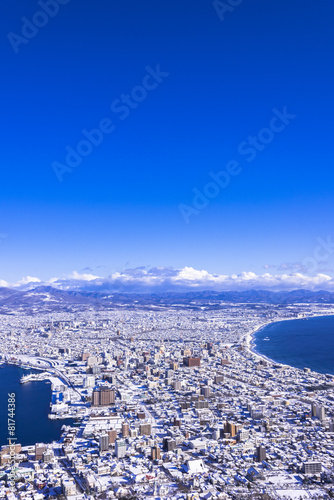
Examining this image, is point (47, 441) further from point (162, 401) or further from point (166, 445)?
point (162, 401)

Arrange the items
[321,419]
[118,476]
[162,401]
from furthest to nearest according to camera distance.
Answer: [162,401] → [321,419] → [118,476]

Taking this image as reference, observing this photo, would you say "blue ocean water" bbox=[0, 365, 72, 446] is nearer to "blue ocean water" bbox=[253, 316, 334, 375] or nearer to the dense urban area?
the dense urban area

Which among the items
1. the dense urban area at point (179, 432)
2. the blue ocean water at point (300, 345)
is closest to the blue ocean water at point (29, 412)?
the dense urban area at point (179, 432)

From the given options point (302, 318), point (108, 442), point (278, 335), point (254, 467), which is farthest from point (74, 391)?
point (302, 318)

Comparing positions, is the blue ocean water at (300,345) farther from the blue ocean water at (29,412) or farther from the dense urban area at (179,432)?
the blue ocean water at (29,412)

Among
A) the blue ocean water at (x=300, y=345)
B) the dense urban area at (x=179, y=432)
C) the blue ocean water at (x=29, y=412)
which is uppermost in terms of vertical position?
the blue ocean water at (x=300, y=345)

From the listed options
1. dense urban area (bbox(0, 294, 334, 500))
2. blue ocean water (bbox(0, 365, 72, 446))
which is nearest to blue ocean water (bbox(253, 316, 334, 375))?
dense urban area (bbox(0, 294, 334, 500))

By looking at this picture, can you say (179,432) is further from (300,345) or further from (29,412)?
(300,345)
